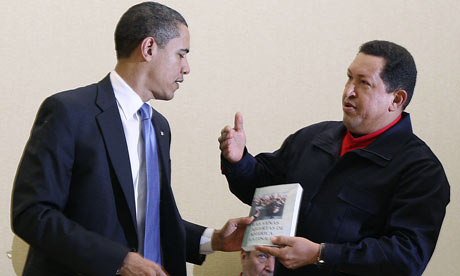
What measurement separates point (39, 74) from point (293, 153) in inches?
58.9

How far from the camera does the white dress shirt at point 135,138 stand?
75.3 inches

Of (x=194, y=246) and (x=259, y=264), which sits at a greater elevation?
(x=194, y=246)

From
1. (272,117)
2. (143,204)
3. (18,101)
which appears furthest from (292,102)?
(143,204)

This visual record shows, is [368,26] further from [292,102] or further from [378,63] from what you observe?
[378,63]

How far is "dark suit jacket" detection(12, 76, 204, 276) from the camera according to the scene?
1702mm

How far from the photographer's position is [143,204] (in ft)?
6.33

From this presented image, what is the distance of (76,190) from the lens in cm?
178

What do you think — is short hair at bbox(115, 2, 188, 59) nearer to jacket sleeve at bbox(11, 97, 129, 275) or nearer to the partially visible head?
jacket sleeve at bbox(11, 97, 129, 275)

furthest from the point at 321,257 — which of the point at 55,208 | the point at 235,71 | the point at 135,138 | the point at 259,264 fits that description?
the point at 235,71

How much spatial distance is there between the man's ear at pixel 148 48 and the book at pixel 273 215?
587 mm

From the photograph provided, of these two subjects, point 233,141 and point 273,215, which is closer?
point 273,215

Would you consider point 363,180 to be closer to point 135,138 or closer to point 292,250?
point 292,250

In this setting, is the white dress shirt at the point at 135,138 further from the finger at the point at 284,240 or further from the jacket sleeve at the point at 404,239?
the jacket sleeve at the point at 404,239

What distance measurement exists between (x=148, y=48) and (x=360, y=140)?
30.9 inches
